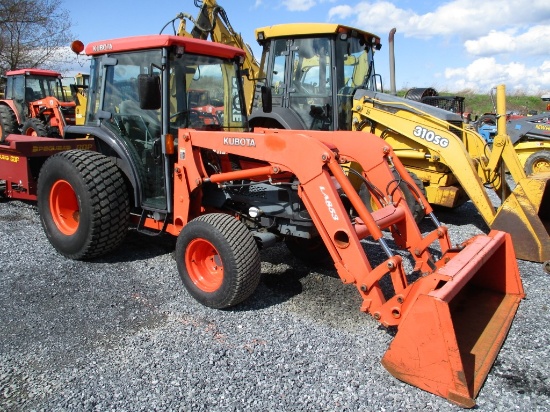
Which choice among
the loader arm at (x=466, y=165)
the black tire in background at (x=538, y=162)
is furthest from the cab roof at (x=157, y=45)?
the black tire in background at (x=538, y=162)

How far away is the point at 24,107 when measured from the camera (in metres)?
11.7

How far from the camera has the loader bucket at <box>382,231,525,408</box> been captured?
263 cm

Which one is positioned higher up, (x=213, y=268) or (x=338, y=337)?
(x=213, y=268)

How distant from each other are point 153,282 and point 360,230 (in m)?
1.99

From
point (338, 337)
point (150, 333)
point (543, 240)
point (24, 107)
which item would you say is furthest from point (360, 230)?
point (24, 107)

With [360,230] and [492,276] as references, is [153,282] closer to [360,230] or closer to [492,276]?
[360,230]

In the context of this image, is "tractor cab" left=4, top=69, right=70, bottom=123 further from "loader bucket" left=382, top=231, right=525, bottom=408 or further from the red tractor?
"loader bucket" left=382, top=231, right=525, bottom=408

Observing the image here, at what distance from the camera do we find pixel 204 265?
4.02 meters

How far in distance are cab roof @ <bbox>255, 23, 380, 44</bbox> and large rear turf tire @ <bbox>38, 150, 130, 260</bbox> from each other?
3.38m

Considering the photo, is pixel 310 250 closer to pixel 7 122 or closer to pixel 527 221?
pixel 527 221

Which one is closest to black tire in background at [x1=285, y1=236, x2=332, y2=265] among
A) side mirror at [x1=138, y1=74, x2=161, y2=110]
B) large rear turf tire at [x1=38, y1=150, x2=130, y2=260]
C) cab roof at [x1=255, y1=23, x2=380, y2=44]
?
large rear turf tire at [x1=38, y1=150, x2=130, y2=260]

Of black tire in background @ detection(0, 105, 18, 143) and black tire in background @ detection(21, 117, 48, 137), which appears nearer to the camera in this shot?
black tire in background @ detection(21, 117, 48, 137)

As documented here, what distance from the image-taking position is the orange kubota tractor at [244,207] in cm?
298

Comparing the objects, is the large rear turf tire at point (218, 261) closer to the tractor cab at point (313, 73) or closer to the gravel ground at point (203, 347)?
the gravel ground at point (203, 347)
